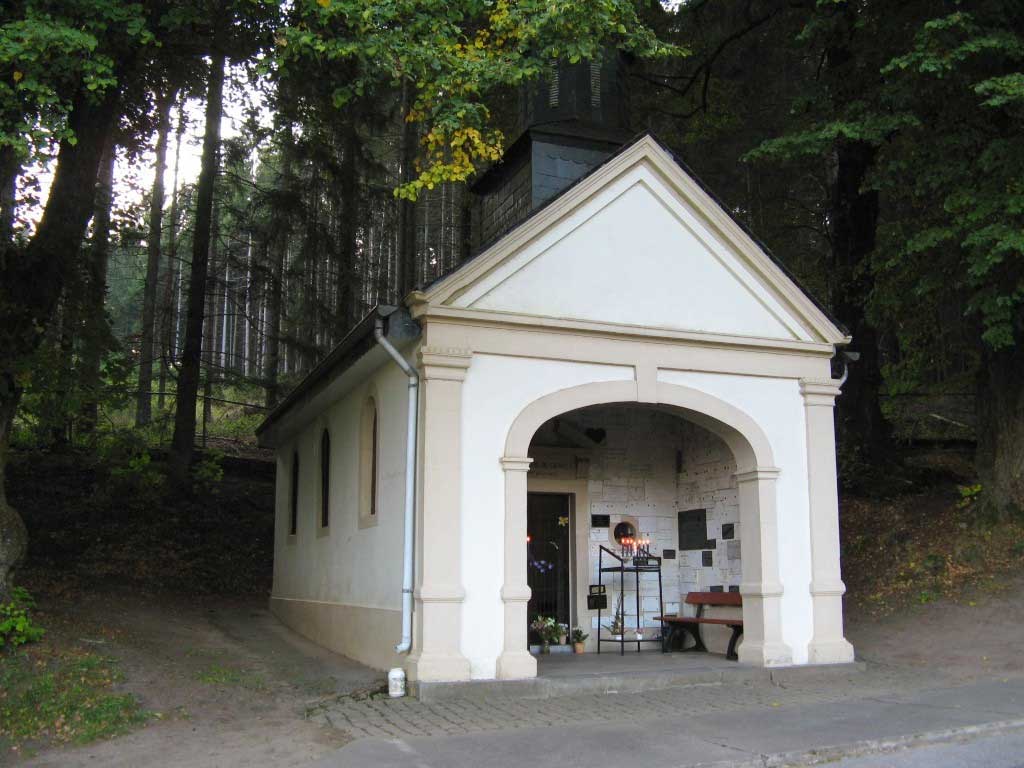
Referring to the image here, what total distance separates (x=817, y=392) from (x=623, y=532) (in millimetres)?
3127

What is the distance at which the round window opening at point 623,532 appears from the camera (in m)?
12.5

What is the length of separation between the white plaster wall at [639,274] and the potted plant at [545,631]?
3.84 metres

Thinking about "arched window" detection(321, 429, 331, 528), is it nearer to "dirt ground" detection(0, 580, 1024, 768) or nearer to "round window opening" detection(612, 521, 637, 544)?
"dirt ground" detection(0, 580, 1024, 768)

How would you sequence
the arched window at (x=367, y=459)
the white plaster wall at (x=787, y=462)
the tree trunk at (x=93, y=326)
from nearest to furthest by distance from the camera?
the white plaster wall at (x=787, y=462) < the arched window at (x=367, y=459) < the tree trunk at (x=93, y=326)

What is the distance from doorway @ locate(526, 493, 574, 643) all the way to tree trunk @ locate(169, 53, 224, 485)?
974 centimetres

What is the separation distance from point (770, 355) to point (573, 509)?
10.8 feet

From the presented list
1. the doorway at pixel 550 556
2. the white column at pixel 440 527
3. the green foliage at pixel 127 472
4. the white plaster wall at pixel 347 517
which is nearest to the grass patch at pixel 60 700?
the white column at pixel 440 527

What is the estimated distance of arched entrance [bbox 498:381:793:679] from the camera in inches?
370

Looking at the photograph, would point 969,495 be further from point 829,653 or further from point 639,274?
point 639,274

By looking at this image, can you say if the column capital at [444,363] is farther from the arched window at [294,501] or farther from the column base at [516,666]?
the arched window at [294,501]

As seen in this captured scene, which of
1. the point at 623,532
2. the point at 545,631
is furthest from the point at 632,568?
the point at 545,631

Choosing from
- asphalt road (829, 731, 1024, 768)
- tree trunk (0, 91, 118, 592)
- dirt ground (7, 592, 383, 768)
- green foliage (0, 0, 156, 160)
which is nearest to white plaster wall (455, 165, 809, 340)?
green foliage (0, 0, 156, 160)

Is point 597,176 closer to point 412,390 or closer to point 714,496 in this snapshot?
point 412,390

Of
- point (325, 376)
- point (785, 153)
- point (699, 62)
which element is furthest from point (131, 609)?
point (699, 62)
